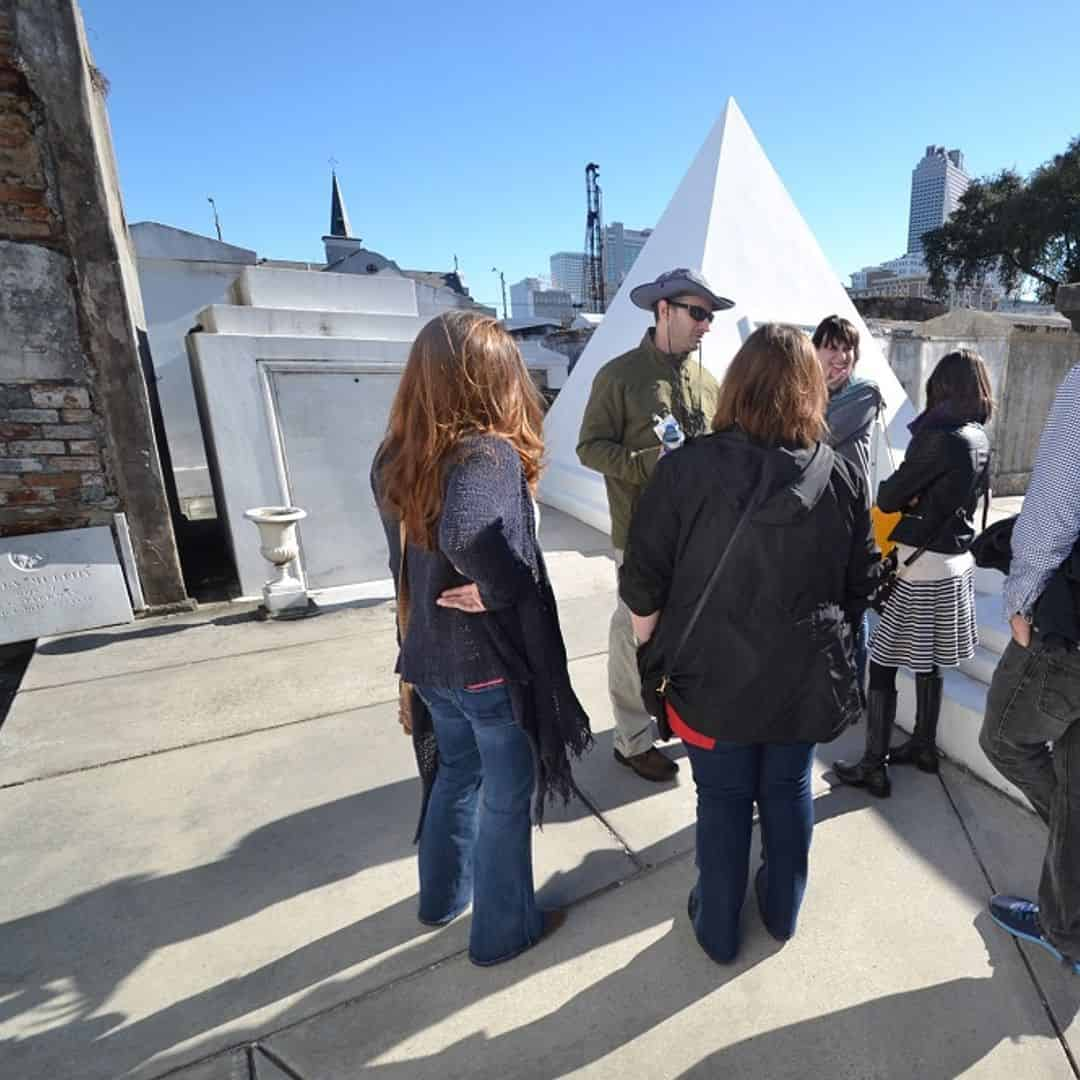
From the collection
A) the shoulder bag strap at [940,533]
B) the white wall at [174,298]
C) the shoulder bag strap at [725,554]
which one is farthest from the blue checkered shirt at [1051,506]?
the white wall at [174,298]

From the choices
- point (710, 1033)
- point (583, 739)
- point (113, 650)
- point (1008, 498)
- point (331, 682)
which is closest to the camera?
point (710, 1033)

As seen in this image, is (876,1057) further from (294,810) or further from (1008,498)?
(1008,498)

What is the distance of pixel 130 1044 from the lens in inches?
61.2

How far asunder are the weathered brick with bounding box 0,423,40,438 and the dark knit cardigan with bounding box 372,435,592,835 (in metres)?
3.68

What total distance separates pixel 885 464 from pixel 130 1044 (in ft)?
17.1

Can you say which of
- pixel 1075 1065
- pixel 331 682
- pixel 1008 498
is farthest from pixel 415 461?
pixel 1008 498

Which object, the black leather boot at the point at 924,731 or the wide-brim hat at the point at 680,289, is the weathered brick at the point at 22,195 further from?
the black leather boot at the point at 924,731

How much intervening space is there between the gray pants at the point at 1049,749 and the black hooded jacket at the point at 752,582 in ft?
1.27

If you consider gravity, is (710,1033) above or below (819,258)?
below

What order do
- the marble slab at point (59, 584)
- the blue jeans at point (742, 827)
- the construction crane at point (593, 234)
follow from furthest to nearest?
the construction crane at point (593, 234) → the marble slab at point (59, 584) → the blue jeans at point (742, 827)

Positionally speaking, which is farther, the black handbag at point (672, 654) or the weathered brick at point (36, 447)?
the weathered brick at point (36, 447)

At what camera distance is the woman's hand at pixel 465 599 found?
4.68 feet

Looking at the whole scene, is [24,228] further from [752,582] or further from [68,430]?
[752,582]

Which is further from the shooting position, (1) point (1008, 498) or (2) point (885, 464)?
(1) point (1008, 498)
